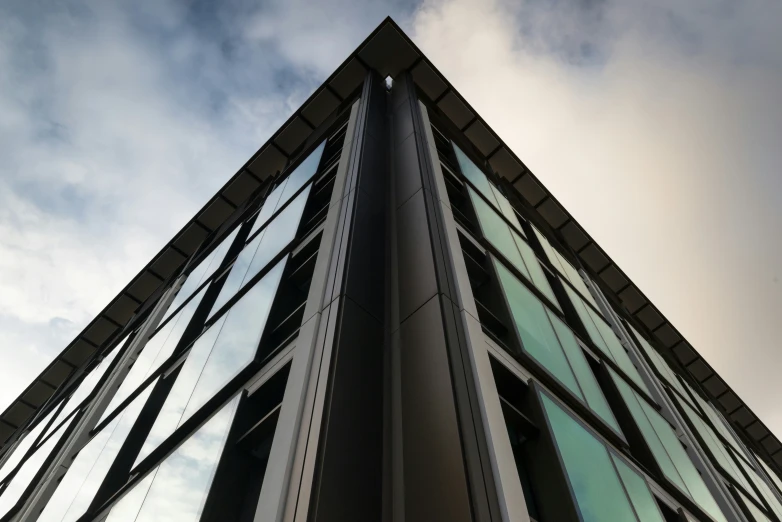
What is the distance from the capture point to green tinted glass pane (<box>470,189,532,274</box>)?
41.0 ft

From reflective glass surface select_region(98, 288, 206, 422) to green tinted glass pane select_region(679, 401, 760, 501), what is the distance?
1448cm

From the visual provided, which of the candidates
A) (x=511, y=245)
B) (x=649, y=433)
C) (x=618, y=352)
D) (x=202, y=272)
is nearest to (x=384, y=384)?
(x=649, y=433)

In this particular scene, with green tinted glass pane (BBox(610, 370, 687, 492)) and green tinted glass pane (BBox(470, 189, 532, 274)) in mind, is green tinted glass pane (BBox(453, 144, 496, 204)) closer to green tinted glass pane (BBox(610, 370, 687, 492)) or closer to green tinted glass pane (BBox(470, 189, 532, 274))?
green tinted glass pane (BBox(470, 189, 532, 274))

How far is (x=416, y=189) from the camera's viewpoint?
10.5 meters

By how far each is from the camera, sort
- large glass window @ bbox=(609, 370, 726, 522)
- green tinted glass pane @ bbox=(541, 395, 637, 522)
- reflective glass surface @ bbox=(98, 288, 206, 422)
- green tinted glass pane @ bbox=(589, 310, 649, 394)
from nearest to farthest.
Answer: green tinted glass pane @ bbox=(541, 395, 637, 522)
large glass window @ bbox=(609, 370, 726, 522)
reflective glass surface @ bbox=(98, 288, 206, 422)
green tinted glass pane @ bbox=(589, 310, 649, 394)

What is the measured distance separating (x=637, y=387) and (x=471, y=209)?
570 centimetres

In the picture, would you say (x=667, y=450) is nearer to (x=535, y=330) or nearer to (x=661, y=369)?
(x=535, y=330)

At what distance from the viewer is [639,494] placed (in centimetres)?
798

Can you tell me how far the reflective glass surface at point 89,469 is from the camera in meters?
10.3

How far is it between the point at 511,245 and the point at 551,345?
13.1ft

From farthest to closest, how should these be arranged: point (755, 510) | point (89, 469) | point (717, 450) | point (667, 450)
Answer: point (717, 450), point (755, 510), point (667, 450), point (89, 469)

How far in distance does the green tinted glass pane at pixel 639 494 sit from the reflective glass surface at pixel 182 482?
17.3ft

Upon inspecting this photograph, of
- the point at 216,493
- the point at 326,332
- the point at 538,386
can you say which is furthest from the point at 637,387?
the point at 216,493

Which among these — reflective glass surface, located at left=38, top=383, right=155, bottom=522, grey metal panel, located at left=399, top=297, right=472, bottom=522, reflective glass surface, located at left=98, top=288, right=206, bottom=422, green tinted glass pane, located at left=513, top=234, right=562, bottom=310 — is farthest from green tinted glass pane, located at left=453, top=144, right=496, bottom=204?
reflective glass surface, located at left=38, top=383, right=155, bottom=522
